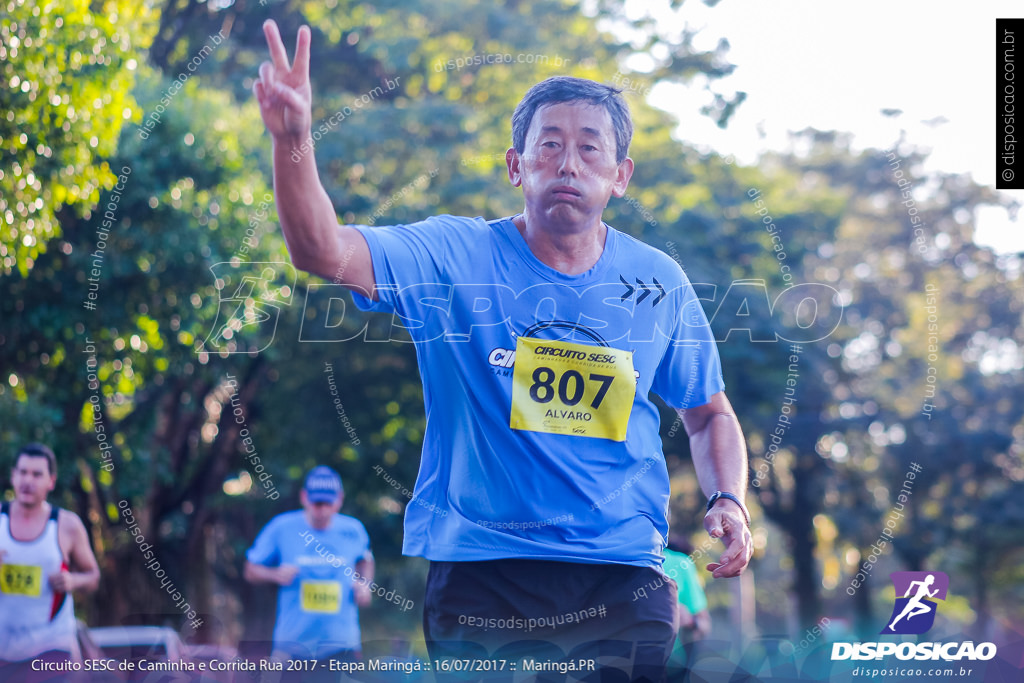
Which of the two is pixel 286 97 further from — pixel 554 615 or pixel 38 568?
pixel 38 568

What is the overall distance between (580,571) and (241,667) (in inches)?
89.7

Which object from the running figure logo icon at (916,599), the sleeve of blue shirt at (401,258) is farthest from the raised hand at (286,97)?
the running figure logo icon at (916,599)

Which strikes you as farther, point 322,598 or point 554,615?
point 322,598

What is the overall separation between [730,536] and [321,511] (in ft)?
14.6

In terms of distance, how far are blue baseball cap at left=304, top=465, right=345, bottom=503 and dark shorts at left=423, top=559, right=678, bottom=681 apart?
160 inches

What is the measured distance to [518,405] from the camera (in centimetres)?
235

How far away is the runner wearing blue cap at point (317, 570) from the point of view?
20.2 ft

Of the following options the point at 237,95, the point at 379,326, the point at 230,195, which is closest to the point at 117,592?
the point at 379,326

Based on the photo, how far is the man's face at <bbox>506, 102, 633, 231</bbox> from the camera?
8.03ft

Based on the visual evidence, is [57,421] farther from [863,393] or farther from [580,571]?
[863,393]

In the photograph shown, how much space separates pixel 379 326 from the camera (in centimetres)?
979

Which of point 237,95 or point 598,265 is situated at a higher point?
point 237,95

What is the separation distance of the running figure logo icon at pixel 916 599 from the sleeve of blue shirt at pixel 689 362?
2246mm

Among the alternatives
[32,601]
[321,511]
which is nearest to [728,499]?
[32,601]
